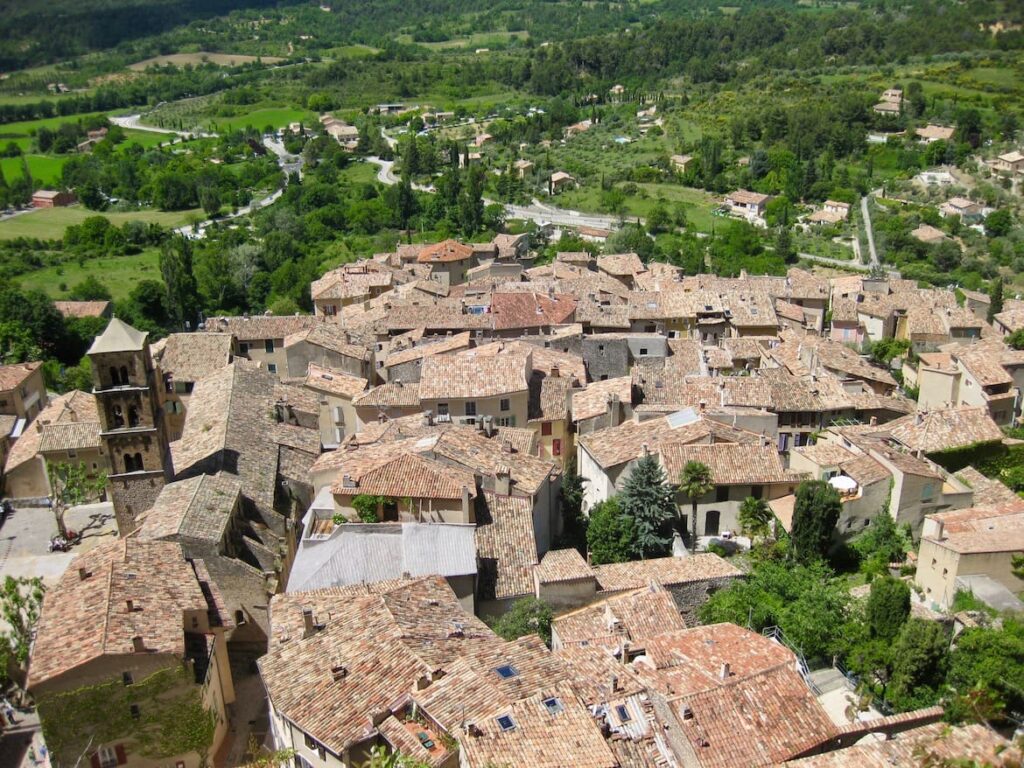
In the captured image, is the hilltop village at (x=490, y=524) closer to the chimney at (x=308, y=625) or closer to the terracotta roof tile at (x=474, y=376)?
the chimney at (x=308, y=625)

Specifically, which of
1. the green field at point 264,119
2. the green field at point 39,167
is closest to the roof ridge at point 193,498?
the green field at point 39,167

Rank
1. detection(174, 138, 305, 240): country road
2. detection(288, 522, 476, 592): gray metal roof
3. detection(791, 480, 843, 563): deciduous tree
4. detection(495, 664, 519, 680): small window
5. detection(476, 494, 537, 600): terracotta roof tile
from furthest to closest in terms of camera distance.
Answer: detection(174, 138, 305, 240): country road → detection(791, 480, 843, 563): deciduous tree → detection(476, 494, 537, 600): terracotta roof tile → detection(288, 522, 476, 592): gray metal roof → detection(495, 664, 519, 680): small window

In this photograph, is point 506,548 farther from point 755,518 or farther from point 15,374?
point 15,374

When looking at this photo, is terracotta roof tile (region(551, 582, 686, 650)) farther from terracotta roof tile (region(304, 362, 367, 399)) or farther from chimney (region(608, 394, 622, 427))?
terracotta roof tile (region(304, 362, 367, 399))

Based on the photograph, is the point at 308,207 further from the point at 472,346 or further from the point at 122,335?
the point at 122,335

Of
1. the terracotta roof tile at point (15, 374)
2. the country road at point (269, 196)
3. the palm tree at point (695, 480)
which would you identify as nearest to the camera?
the palm tree at point (695, 480)

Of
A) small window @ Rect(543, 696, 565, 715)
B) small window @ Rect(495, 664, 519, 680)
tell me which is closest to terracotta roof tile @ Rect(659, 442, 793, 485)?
small window @ Rect(495, 664, 519, 680)

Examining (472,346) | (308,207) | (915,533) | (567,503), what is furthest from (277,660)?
(308,207)

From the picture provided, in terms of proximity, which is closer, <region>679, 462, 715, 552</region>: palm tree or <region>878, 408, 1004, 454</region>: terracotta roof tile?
<region>679, 462, 715, 552</region>: palm tree
